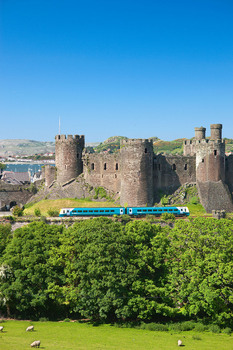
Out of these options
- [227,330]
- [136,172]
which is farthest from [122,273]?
[136,172]

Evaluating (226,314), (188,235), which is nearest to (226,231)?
(188,235)

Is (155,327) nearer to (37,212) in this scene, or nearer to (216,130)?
(37,212)

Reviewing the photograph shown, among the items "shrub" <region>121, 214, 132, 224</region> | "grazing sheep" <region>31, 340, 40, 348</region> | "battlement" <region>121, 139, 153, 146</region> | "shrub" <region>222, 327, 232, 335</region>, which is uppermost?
"battlement" <region>121, 139, 153, 146</region>

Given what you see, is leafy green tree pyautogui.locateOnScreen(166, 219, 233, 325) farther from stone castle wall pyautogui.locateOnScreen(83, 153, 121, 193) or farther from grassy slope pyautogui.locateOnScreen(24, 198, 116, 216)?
stone castle wall pyautogui.locateOnScreen(83, 153, 121, 193)

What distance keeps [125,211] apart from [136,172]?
17.8ft

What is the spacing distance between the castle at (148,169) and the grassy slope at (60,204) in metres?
3.14

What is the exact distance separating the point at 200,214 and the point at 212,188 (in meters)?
4.71

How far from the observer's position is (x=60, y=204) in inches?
2697

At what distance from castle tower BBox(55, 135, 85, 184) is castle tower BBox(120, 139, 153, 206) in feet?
33.2

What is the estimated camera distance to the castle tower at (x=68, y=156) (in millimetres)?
71688

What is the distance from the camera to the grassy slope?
67.4 meters

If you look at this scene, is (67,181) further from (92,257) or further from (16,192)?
(92,257)

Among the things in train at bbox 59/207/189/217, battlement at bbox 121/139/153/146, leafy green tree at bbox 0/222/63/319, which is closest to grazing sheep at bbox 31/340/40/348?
leafy green tree at bbox 0/222/63/319

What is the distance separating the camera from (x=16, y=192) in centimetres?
7869
